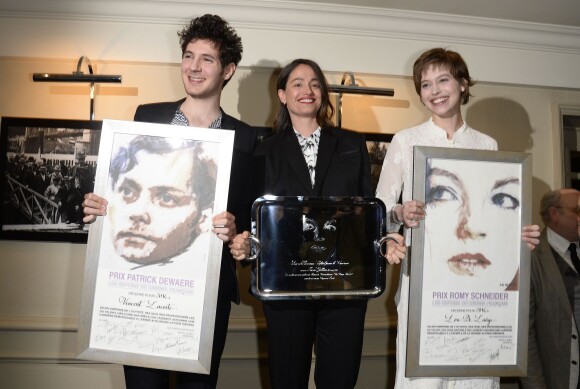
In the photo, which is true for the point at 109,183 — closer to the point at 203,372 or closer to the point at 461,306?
the point at 203,372

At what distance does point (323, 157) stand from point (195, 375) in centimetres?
98

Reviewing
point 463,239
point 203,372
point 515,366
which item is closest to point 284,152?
point 463,239

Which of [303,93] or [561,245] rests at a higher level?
[303,93]

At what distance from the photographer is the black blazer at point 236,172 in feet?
6.24

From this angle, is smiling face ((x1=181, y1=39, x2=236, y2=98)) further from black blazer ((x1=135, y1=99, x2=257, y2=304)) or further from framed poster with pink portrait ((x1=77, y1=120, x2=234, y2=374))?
framed poster with pink portrait ((x1=77, y1=120, x2=234, y2=374))

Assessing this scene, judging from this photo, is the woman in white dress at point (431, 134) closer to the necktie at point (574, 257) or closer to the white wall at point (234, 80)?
the necktie at point (574, 257)

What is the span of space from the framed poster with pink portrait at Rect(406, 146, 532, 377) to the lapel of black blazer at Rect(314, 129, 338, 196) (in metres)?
0.40

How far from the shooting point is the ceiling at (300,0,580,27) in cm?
293

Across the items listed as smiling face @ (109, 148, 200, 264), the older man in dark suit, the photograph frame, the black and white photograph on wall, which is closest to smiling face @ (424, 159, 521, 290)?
the older man in dark suit

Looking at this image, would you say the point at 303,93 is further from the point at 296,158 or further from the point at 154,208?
the point at 154,208

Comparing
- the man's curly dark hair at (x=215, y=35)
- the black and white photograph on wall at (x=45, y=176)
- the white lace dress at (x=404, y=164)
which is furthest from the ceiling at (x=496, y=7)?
the black and white photograph on wall at (x=45, y=176)

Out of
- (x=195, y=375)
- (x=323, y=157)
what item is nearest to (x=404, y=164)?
(x=323, y=157)

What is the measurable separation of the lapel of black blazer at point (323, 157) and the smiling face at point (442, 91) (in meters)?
0.43

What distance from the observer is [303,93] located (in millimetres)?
2145
